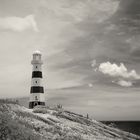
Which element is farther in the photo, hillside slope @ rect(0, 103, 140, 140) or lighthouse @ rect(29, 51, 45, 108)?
lighthouse @ rect(29, 51, 45, 108)

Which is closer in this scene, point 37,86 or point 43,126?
point 43,126

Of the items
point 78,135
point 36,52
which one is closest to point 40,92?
point 36,52

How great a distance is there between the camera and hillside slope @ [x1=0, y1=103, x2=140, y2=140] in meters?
23.5

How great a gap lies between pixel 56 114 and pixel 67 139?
12931 mm

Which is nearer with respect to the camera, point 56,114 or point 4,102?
point 4,102

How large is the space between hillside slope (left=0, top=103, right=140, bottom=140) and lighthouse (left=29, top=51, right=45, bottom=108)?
802cm

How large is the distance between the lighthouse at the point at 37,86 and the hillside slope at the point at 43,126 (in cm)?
802

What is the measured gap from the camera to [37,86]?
55500 millimetres

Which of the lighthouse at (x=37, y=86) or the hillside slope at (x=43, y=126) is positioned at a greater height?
the lighthouse at (x=37, y=86)

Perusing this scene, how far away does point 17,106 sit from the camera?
39.2m

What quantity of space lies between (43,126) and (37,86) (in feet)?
74.1

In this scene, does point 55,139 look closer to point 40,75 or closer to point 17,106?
point 17,106

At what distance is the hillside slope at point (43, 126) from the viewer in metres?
23.5

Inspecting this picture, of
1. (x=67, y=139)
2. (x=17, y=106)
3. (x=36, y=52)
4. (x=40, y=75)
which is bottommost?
(x=67, y=139)
